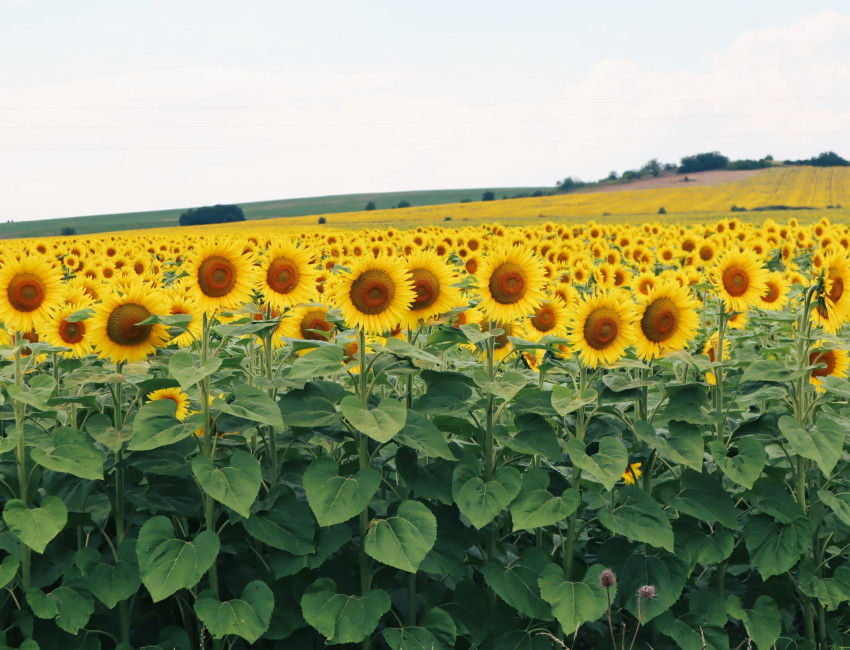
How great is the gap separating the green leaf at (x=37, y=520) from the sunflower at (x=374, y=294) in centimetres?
164

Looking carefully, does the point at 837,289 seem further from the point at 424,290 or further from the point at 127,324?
the point at 127,324

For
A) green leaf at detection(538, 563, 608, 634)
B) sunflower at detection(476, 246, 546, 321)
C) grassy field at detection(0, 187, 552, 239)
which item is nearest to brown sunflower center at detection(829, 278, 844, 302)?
sunflower at detection(476, 246, 546, 321)

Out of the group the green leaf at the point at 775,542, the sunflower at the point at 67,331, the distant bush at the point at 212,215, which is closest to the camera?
the green leaf at the point at 775,542

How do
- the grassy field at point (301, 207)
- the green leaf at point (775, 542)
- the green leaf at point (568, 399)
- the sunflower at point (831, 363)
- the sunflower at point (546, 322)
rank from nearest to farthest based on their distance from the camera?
the green leaf at point (568, 399) < the green leaf at point (775, 542) < the sunflower at point (831, 363) < the sunflower at point (546, 322) < the grassy field at point (301, 207)

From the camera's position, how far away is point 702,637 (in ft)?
13.9

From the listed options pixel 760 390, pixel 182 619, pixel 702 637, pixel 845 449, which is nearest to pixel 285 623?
pixel 182 619

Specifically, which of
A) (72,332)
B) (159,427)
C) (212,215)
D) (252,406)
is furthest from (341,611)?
(212,215)

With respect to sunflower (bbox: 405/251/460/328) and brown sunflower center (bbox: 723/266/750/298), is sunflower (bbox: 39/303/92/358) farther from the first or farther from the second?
brown sunflower center (bbox: 723/266/750/298)

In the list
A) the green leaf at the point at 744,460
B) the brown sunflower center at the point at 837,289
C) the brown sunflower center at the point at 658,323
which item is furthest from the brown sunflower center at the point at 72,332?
the brown sunflower center at the point at 837,289

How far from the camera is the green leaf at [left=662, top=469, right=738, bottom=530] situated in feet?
14.3

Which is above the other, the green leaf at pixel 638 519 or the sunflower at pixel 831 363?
the sunflower at pixel 831 363

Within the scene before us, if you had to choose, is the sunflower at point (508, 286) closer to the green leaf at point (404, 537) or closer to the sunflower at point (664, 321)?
the sunflower at point (664, 321)

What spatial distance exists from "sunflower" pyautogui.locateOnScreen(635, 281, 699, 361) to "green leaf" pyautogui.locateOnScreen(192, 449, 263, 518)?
224cm

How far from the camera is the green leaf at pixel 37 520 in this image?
3.80 m
